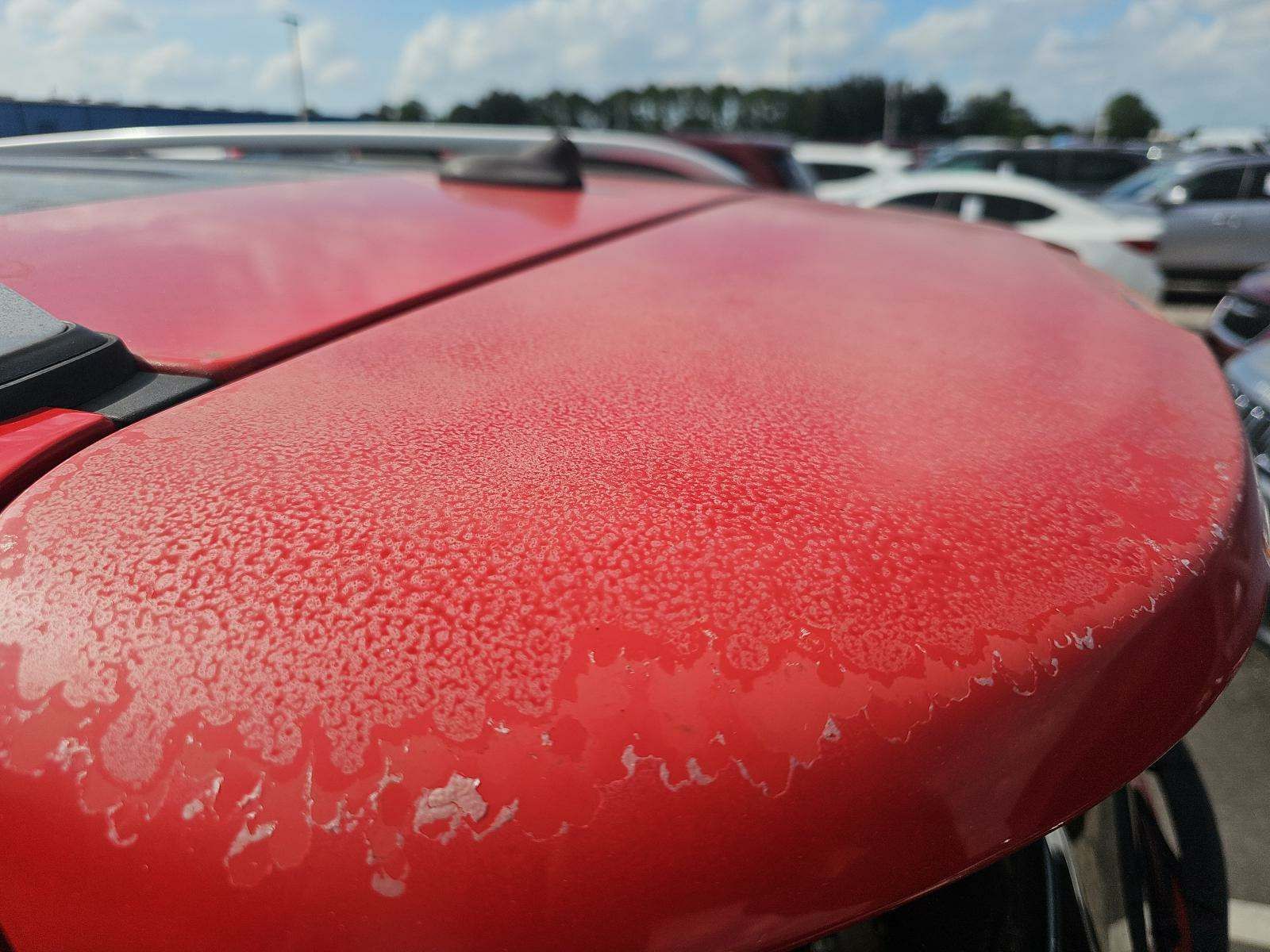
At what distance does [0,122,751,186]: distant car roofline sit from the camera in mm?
3064

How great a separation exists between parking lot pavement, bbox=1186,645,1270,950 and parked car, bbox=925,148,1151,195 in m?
12.6

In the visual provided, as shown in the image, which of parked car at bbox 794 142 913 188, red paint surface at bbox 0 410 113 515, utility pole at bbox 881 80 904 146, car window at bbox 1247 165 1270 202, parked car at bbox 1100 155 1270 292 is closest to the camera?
red paint surface at bbox 0 410 113 515

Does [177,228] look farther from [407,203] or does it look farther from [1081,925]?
[1081,925]

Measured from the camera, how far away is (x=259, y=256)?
1.12m

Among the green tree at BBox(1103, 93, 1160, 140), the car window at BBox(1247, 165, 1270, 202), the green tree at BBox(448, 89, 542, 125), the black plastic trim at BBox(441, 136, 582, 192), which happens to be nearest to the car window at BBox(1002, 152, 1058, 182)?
the car window at BBox(1247, 165, 1270, 202)

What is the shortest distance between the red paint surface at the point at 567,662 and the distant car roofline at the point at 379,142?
2643 mm

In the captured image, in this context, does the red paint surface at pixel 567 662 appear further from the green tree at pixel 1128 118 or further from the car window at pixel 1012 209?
the green tree at pixel 1128 118

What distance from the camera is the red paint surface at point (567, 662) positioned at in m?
0.46

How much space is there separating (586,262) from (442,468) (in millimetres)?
752

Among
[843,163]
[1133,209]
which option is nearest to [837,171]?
[843,163]

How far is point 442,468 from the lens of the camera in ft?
2.12

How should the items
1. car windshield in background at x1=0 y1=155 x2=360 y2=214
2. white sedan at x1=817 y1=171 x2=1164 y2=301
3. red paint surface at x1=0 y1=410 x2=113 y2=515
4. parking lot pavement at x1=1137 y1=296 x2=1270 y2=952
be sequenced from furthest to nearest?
white sedan at x1=817 y1=171 x2=1164 y2=301
parking lot pavement at x1=1137 y1=296 x2=1270 y2=952
car windshield in background at x1=0 y1=155 x2=360 y2=214
red paint surface at x1=0 y1=410 x2=113 y2=515

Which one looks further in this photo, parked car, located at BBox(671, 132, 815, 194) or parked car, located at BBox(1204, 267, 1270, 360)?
parked car, located at BBox(671, 132, 815, 194)

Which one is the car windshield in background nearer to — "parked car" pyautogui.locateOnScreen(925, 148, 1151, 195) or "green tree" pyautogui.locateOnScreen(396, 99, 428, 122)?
"green tree" pyautogui.locateOnScreen(396, 99, 428, 122)
